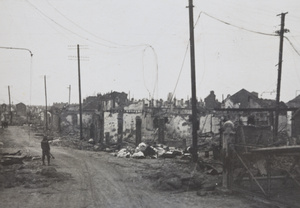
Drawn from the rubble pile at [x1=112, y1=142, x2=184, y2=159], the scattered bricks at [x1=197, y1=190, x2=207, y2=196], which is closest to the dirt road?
the scattered bricks at [x1=197, y1=190, x2=207, y2=196]

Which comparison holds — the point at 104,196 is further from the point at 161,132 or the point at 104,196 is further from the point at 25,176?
the point at 161,132

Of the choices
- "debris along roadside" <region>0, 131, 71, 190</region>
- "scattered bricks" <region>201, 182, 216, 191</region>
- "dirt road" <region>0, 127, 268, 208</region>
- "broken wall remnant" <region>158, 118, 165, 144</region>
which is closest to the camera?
"dirt road" <region>0, 127, 268, 208</region>

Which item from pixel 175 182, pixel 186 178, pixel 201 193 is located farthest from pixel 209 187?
pixel 175 182

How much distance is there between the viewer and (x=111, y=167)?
17984mm

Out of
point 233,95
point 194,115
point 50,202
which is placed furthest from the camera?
point 233,95

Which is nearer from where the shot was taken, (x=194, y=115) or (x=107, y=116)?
(x=194, y=115)

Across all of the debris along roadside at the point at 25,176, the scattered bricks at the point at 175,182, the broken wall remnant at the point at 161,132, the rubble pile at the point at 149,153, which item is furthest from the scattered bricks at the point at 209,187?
the broken wall remnant at the point at 161,132

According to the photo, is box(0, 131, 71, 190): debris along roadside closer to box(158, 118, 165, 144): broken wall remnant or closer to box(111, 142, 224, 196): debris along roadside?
box(111, 142, 224, 196): debris along roadside

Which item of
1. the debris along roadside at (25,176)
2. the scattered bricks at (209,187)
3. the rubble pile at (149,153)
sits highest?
the scattered bricks at (209,187)

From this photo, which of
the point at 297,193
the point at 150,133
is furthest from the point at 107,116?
the point at 297,193

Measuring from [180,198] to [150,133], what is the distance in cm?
2579

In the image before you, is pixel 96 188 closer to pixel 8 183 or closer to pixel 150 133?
pixel 8 183

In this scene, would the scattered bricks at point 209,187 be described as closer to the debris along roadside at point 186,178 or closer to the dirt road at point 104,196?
the debris along roadside at point 186,178

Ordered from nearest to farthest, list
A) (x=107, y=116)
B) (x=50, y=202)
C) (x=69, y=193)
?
(x=50, y=202) → (x=69, y=193) → (x=107, y=116)
